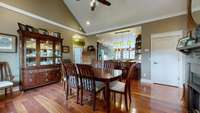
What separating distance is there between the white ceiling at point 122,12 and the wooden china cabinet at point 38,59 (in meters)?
2.13

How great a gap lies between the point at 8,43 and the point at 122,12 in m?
4.37

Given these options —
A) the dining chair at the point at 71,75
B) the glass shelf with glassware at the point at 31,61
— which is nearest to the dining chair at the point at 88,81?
the dining chair at the point at 71,75

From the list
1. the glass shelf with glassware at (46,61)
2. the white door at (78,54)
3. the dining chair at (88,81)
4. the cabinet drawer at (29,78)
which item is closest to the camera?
the dining chair at (88,81)

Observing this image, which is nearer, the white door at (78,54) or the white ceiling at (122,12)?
the white ceiling at (122,12)

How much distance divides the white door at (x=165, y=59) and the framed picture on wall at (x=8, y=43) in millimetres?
5083

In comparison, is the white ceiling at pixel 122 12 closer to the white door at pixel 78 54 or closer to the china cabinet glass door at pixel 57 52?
the white door at pixel 78 54

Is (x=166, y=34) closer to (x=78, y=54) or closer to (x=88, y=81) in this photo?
(x=88, y=81)

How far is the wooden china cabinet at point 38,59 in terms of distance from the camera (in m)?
3.56

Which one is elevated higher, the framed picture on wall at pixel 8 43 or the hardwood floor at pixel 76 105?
the framed picture on wall at pixel 8 43

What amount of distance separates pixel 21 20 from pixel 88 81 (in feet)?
11.3

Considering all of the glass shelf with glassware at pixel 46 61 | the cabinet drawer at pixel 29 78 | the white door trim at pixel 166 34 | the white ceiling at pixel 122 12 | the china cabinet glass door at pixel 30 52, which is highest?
the white ceiling at pixel 122 12

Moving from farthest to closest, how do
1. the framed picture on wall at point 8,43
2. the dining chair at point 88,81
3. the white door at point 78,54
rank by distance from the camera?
1. the white door at point 78,54
2. the framed picture on wall at point 8,43
3. the dining chair at point 88,81

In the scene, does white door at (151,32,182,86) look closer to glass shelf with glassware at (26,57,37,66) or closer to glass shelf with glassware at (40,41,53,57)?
glass shelf with glassware at (40,41,53,57)

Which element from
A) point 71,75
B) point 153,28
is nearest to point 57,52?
point 71,75
